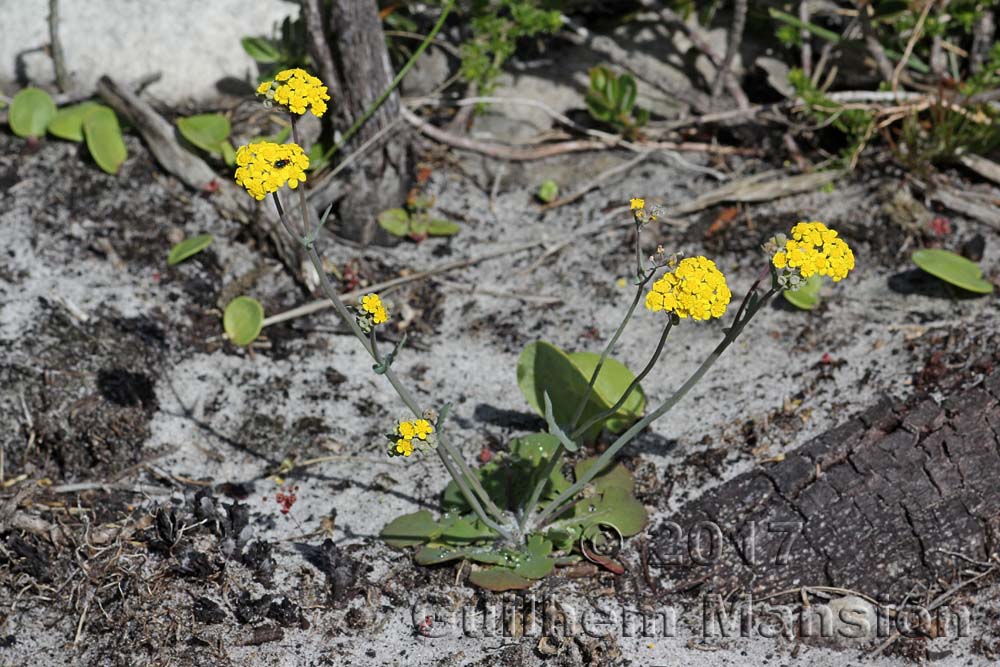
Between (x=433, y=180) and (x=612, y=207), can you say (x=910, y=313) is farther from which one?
(x=433, y=180)

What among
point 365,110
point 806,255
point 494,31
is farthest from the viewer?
point 494,31

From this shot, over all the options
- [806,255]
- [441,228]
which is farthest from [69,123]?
[806,255]

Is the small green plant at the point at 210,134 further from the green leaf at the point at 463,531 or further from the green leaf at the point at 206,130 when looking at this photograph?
the green leaf at the point at 463,531

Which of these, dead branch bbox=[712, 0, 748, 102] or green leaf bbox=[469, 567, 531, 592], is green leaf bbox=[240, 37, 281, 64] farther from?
green leaf bbox=[469, 567, 531, 592]

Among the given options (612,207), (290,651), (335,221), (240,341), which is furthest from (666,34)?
(290,651)

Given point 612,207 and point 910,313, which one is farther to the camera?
point 612,207

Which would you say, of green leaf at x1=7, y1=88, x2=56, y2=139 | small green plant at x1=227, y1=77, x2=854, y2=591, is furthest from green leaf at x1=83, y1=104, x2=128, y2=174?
small green plant at x1=227, y1=77, x2=854, y2=591

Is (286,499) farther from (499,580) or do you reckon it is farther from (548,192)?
(548,192)

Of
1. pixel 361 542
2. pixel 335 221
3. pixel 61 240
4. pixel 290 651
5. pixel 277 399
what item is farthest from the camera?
pixel 335 221
